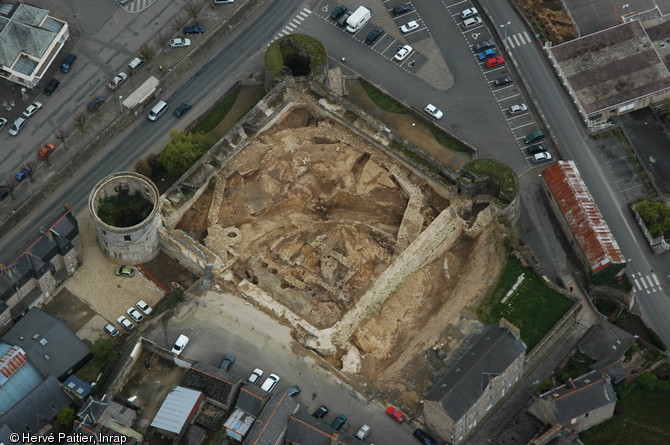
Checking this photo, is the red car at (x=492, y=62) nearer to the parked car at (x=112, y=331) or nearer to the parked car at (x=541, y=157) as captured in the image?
the parked car at (x=541, y=157)

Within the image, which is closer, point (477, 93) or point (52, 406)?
point (52, 406)

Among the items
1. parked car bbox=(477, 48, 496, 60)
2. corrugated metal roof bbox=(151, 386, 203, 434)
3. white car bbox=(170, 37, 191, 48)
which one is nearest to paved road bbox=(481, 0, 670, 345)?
parked car bbox=(477, 48, 496, 60)

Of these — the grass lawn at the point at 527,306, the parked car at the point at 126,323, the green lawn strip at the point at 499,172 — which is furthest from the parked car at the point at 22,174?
the grass lawn at the point at 527,306

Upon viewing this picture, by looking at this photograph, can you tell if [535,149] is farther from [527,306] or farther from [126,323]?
[126,323]

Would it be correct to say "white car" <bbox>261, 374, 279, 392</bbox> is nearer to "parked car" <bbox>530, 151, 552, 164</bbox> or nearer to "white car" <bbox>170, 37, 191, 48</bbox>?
"parked car" <bbox>530, 151, 552, 164</bbox>

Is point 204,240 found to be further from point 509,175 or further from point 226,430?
point 509,175

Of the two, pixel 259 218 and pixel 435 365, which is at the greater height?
pixel 259 218

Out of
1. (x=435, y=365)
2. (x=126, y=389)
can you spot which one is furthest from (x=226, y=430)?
(x=435, y=365)

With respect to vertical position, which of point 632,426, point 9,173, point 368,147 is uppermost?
point 9,173
